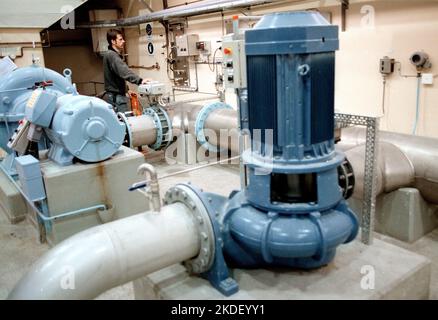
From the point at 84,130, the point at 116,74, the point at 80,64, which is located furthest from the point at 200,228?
the point at 80,64

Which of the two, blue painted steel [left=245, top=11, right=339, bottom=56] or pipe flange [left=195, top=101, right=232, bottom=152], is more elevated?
blue painted steel [left=245, top=11, right=339, bottom=56]

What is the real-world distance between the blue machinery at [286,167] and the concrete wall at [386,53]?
1780 millimetres

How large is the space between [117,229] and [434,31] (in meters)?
2.41

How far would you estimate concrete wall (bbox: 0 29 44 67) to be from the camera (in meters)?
4.52

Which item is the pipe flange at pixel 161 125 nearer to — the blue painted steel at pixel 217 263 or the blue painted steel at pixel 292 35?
the blue painted steel at pixel 217 263

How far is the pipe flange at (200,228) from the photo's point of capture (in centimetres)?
128

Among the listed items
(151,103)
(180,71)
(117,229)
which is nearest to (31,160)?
(117,229)

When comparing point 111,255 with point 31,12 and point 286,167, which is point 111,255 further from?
point 31,12

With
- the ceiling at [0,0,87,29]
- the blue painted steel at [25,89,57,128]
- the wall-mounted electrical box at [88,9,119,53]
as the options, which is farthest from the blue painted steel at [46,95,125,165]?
the wall-mounted electrical box at [88,9,119,53]

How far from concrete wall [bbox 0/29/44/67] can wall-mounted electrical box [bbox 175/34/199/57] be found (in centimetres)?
165

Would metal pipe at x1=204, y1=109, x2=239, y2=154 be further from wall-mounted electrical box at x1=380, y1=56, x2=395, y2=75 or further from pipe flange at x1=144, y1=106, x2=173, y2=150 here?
wall-mounted electrical box at x1=380, y1=56, x2=395, y2=75

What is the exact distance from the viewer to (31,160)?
2268mm

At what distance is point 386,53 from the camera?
117 inches
